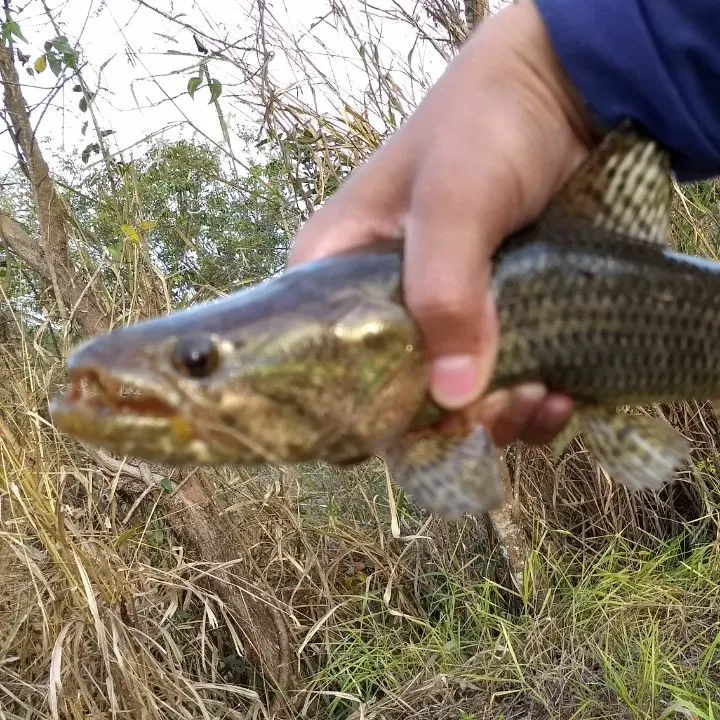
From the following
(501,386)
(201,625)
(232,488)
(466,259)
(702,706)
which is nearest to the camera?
(466,259)

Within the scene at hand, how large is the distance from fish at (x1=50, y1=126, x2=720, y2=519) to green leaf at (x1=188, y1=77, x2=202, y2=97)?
3.03 meters

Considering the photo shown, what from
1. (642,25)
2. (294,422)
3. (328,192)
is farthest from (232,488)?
(642,25)

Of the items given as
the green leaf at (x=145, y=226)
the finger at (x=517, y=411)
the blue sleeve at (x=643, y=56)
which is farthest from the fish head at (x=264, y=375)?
the green leaf at (x=145, y=226)

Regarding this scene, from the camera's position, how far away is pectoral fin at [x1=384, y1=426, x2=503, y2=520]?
1470 mm

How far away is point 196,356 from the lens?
1258 mm

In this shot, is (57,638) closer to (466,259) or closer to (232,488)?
(232,488)

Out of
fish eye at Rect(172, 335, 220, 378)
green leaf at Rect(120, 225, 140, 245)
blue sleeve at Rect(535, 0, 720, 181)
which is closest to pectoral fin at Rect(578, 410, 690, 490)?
blue sleeve at Rect(535, 0, 720, 181)

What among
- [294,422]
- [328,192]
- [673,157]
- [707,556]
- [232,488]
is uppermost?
[328,192]

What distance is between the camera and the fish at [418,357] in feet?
4.14

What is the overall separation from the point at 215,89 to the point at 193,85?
13 cm

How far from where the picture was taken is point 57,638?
9.97 feet

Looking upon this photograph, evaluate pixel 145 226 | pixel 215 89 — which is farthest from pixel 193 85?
pixel 145 226

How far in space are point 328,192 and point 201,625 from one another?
102 inches

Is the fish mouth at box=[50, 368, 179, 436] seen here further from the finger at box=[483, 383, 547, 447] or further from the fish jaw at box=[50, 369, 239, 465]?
the finger at box=[483, 383, 547, 447]
